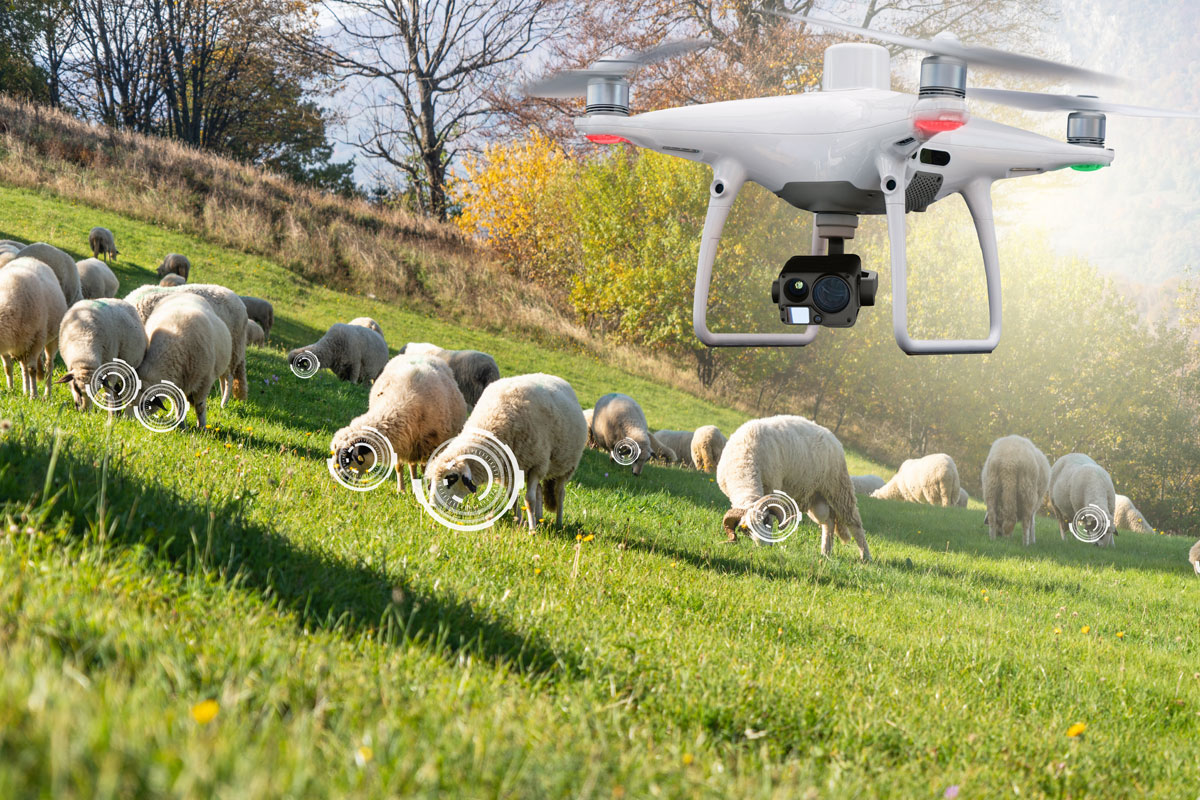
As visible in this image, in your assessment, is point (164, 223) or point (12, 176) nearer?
point (12, 176)

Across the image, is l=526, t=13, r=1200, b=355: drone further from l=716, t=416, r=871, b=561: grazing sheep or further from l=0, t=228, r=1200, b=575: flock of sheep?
l=716, t=416, r=871, b=561: grazing sheep

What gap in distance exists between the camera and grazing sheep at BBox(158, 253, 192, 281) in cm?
2105

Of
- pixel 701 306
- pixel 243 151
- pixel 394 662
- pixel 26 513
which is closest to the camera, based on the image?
pixel 394 662

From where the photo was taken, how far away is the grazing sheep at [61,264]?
12547mm

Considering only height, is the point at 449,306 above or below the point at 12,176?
below

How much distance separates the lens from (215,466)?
606 cm

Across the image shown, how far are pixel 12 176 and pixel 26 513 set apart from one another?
89.4ft

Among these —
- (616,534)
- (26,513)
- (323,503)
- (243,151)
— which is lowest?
(616,534)

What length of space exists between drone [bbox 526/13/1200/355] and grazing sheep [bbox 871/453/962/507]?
18.9m

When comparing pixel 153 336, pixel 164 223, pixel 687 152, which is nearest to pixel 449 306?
pixel 164 223

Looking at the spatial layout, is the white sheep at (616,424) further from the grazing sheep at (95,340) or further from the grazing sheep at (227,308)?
the grazing sheep at (95,340)

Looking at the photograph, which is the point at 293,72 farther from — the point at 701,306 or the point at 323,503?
the point at 701,306
